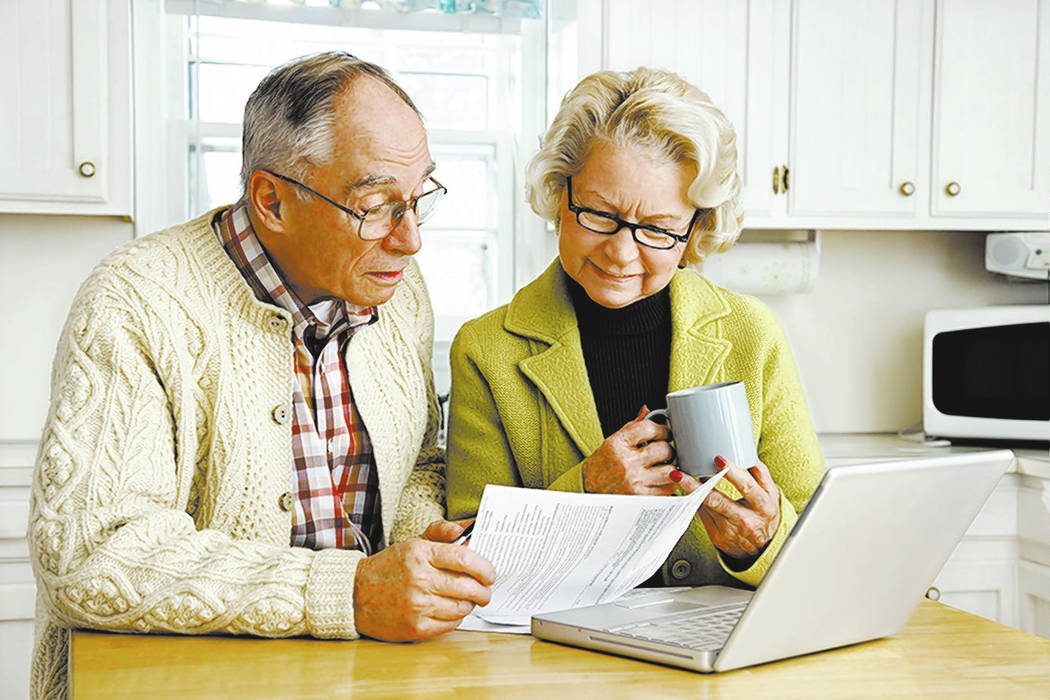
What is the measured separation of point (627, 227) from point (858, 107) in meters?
1.61

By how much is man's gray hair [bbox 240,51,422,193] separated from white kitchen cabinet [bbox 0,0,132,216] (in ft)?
3.88

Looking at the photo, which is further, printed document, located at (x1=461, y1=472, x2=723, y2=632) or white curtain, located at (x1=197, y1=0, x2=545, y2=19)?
white curtain, located at (x1=197, y1=0, x2=545, y2=19)

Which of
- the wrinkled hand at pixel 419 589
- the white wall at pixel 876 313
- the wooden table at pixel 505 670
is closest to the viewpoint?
the wooden table at pixel 505 670

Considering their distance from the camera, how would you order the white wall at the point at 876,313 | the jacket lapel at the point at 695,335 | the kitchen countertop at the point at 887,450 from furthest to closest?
the white wall at the point at 876,313
the kitchen countertop at the point at 887,450
the jacket lapel at the point at 695,335

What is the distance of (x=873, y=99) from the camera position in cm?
275

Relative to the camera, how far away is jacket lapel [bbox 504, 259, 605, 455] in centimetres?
144

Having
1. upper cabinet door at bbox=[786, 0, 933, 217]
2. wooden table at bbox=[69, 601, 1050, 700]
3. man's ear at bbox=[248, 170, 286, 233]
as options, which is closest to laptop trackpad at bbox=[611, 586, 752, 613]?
wooden table at bbox=[69, 601, 1050, 700]

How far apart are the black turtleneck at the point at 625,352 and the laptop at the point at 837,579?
16.8 inches

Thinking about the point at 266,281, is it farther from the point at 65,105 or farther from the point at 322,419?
the point at 65,105

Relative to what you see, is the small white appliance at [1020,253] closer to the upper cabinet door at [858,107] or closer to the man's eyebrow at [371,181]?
the upper cabinet door at [858,107]

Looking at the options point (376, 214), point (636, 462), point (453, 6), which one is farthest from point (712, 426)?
point (453, 6)

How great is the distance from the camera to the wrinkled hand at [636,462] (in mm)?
1192

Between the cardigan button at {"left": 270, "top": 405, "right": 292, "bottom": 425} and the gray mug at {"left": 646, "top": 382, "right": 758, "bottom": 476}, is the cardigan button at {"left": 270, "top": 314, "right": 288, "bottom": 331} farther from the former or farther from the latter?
the gray mug at {"left": 646, "top": 382, "right": 758, "bottom": 476}

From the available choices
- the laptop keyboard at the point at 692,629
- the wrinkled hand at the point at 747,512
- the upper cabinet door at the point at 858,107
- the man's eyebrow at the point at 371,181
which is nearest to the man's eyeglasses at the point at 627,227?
the man's eyebrow at the point at 371,181
